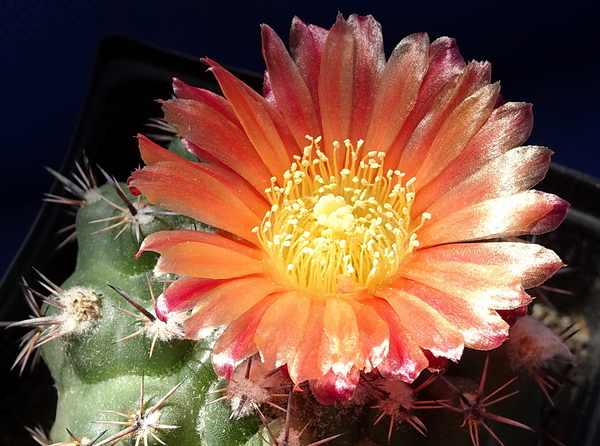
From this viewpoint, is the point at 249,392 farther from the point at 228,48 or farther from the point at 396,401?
the point at 228,48

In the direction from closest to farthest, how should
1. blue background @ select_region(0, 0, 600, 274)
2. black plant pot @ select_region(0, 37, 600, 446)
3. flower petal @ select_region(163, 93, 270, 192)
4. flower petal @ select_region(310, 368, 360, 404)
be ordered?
flower petal @ select_region(310, 368, 360, 404)
flower petal @ select_region(163, 93, 270, 192)
black plant pot @ select_region(0, 37, 600, 446)
blue background @ select_region(0, 0, 600, 274)

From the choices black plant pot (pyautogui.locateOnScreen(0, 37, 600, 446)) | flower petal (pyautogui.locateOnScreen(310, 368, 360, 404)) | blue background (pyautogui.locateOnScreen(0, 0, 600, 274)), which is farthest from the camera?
blue background (pyautogui.locateOnScreen(0, 0, 600, 274))

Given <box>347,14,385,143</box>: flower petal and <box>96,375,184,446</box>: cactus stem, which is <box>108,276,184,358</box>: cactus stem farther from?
<box>347,14,385,143</box>: flower petal

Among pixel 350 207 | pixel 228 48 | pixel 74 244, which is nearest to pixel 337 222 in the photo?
pixel 350 207

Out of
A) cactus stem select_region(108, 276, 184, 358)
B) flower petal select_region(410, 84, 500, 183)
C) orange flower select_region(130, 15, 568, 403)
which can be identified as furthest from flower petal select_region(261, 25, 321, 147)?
cactus stem select_region(108, 276, 184, 358)

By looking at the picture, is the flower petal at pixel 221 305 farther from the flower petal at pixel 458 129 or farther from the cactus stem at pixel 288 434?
the flower petal at pixel 458 129

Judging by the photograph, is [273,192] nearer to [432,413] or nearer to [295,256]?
[295,256]

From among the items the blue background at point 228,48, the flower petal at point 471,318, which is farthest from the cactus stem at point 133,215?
the blue background at point 228,48
